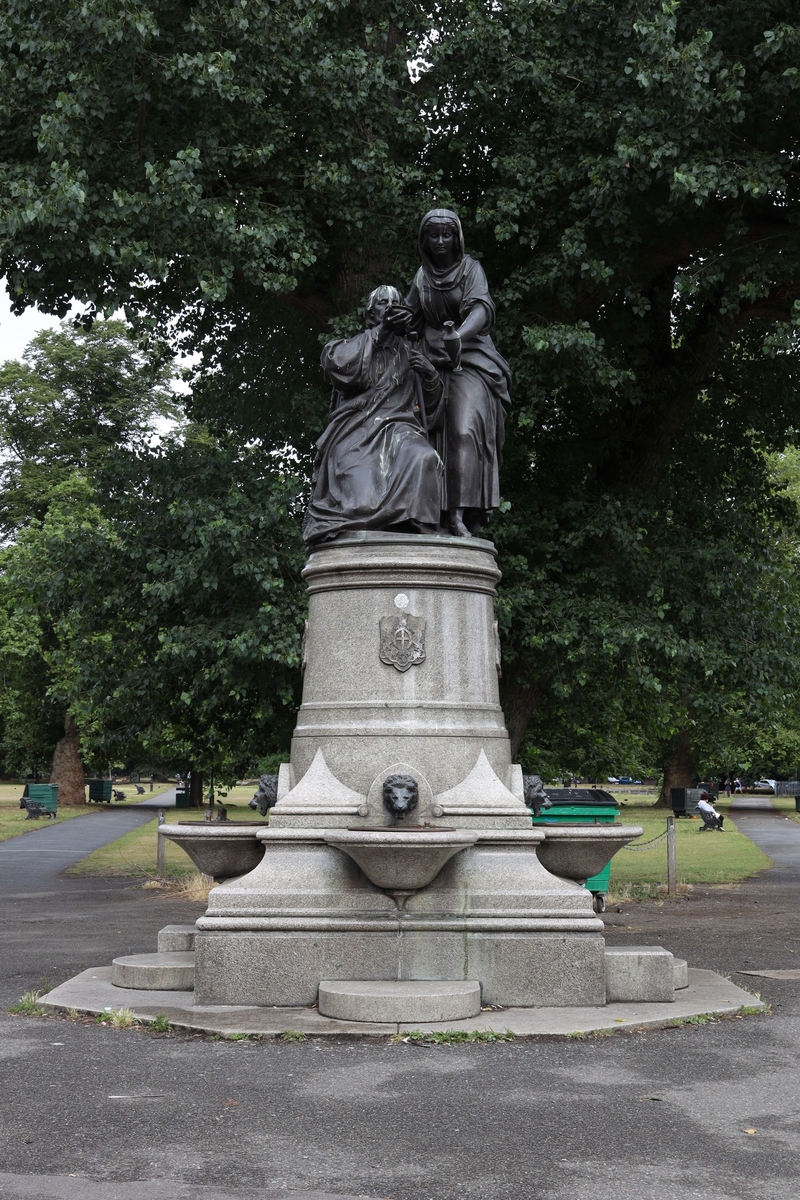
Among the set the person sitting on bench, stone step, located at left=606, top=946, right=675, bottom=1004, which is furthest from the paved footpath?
the person sitting on bench

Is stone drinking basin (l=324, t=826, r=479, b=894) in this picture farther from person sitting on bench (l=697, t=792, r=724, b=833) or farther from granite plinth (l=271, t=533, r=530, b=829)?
person sitting on bench (l=697, t=792, r=724, b=833)

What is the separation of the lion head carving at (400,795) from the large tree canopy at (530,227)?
262 inches

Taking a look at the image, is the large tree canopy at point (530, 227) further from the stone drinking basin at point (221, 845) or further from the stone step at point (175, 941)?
the stone drinking basin at point (221, 845)

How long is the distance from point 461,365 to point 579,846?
3.65 m

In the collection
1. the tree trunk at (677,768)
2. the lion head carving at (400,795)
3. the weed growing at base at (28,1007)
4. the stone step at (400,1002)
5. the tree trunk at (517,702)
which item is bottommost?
the weed growing at base at (28,1007)

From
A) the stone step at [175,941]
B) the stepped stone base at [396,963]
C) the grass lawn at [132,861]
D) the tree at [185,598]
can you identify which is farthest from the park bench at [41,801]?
the stepped stone base at [396,963]

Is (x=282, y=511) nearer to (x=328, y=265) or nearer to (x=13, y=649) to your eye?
(x=328, y=265)

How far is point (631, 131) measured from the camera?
14.2m

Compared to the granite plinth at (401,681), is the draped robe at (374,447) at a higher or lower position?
higher

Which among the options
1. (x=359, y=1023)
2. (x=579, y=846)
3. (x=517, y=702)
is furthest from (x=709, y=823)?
(x=359, y=1023)

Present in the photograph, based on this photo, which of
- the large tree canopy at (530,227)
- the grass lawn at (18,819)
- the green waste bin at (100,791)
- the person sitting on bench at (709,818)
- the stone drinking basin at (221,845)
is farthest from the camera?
the green waste bin at (100,791)

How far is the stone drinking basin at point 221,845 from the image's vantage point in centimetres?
884

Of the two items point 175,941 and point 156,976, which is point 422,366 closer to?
point 175,941

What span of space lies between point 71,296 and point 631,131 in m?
6.19
